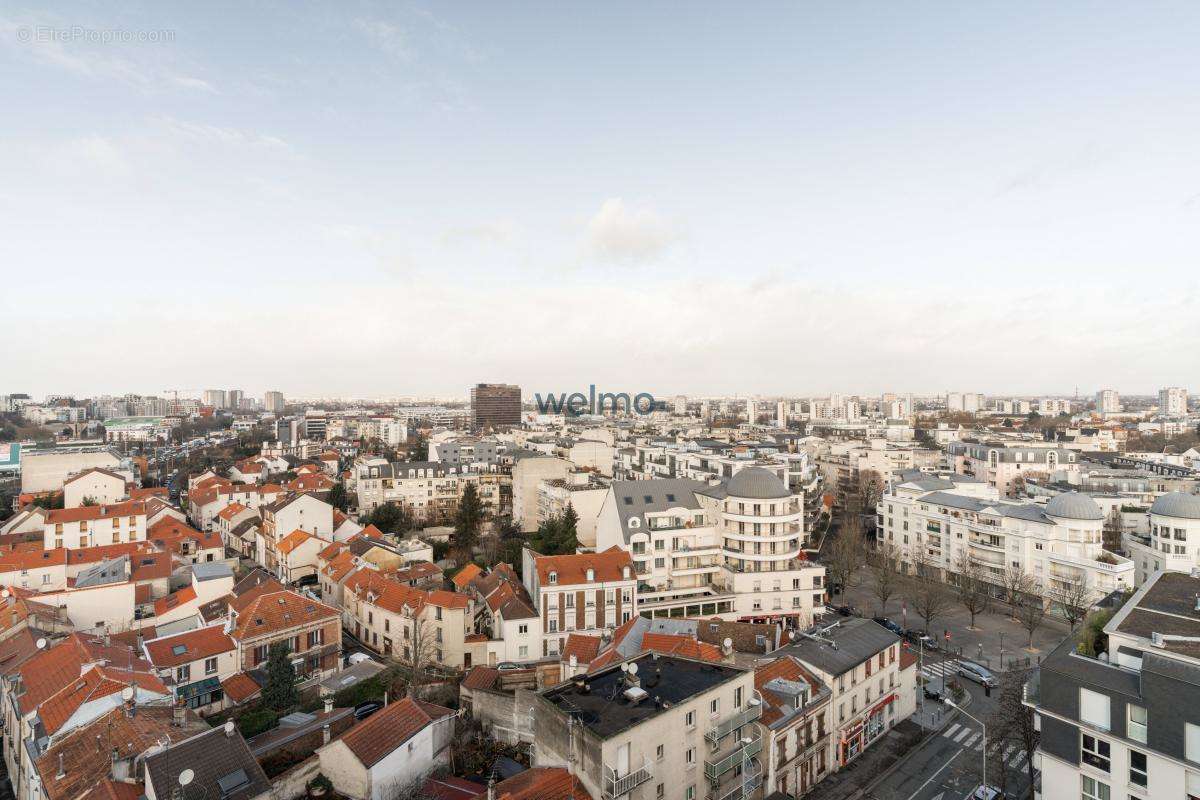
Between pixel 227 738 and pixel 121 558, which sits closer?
pixel 227 738

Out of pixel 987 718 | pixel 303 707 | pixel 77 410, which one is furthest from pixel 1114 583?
pixel 77 410

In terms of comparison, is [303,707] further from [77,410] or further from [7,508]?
[77,410]

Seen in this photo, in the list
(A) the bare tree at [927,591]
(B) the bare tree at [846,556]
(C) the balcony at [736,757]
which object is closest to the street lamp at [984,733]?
(C) the balcony at [736,757]

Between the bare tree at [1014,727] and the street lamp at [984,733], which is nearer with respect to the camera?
the street lamp at [984,733]

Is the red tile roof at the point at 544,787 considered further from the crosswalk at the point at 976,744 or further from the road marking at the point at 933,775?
the crosswalk at the point at 976,744

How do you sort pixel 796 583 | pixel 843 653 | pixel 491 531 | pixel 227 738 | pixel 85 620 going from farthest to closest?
pixel 491 531, pixel 796 583, pixel 85 620, pixel 843 653, pixel 227 738

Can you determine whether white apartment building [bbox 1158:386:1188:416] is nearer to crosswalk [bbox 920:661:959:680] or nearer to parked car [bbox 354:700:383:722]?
crosswalk [bbox 920:661:959:680]

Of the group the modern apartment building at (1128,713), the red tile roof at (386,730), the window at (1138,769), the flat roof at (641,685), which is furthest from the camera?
the red tile roof at (386,730)
